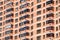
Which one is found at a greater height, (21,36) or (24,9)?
(24,9)

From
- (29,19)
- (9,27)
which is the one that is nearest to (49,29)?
(29,19)

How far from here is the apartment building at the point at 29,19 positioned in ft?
320

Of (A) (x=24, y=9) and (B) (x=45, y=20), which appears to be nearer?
(B) (x=45, y=20)

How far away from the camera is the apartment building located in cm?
9756

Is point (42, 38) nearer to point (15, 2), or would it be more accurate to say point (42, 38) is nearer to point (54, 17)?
point (54, 17)

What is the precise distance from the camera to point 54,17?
322 ft

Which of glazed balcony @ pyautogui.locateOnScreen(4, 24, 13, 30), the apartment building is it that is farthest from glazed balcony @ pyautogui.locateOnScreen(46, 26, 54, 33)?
glazed balcony @ pyautogui.locateOnScreen(4, 24, 13, 30)

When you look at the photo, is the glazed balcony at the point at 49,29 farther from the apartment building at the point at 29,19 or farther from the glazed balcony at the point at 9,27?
the glazed balcony at the point at 9,27

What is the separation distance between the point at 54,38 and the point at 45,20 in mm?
7046

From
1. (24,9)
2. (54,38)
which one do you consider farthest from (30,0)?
(54,38)

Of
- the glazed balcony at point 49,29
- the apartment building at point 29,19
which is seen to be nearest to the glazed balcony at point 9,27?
the apartment building at point 29,19

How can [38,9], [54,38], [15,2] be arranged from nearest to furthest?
1. [54,38]
2. [38,9]
3. [15,2]

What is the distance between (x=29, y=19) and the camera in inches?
4122

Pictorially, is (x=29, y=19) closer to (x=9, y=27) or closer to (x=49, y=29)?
(x=9, y=27)
